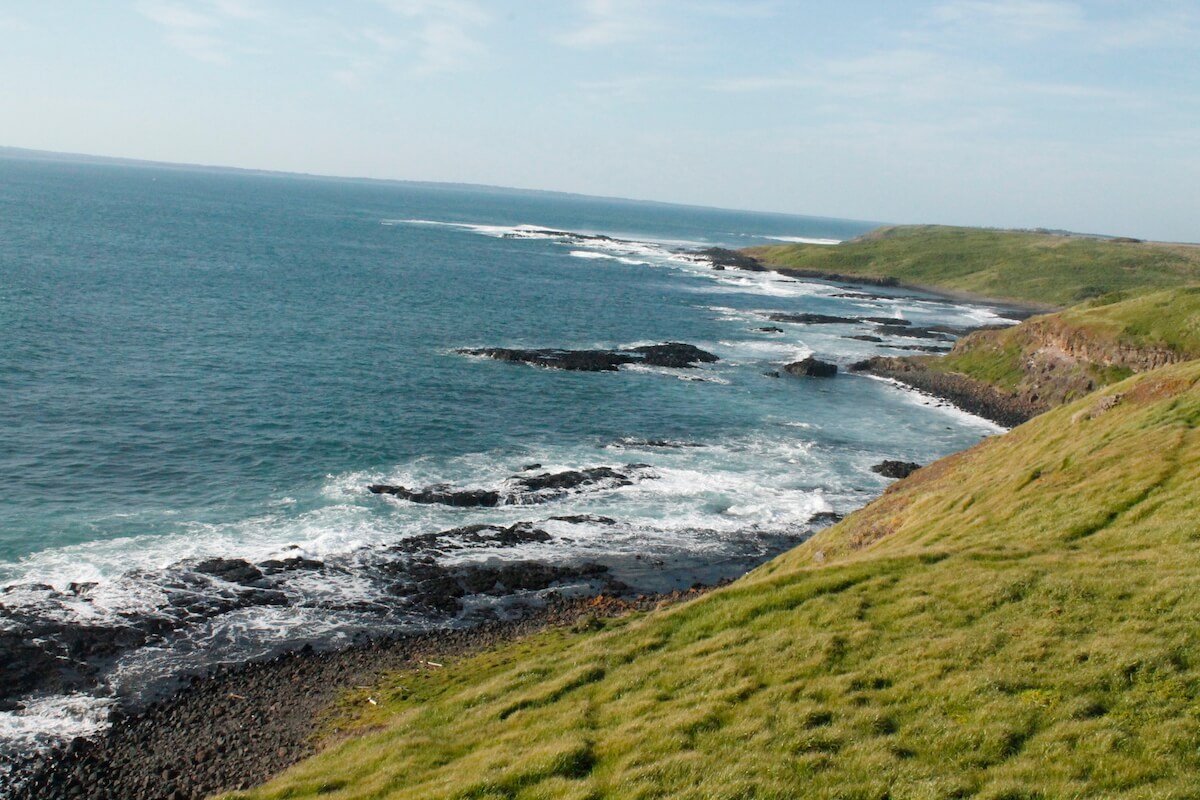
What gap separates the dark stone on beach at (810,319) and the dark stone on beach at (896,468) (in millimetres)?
67856

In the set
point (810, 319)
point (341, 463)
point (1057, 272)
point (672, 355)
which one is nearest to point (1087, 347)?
point (672, 355)

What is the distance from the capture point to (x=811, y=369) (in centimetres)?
9112

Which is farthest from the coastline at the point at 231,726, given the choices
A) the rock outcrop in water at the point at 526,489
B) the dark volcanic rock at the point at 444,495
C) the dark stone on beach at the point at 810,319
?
the dark stone on beach at the point at 810,319

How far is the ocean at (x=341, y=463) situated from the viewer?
1432 inches

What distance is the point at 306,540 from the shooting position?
43969mm

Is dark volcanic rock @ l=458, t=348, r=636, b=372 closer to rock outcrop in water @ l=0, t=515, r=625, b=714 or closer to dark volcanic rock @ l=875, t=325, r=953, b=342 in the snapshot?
rock outcrop in water @ l=0, t=515, r=625, b=714

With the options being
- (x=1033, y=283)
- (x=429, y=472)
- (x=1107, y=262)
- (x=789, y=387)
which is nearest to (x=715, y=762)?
(x=429, y=472)

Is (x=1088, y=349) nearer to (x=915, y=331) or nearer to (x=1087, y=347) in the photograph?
(x=1087, y=347)

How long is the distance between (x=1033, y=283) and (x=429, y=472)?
152883mm

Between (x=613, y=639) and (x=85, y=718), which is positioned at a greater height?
(x=613, y=639)

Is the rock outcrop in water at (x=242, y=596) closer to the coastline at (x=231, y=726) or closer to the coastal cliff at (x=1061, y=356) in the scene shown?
the coastline at (x=231, y=726)

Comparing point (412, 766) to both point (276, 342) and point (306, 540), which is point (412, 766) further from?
point (276, 342)

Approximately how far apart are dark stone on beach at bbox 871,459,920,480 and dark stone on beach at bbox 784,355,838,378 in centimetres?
2976

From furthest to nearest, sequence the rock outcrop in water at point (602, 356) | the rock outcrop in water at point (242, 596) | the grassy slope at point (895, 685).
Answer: the rock outcrop in water at point (602, 356) → the rock outcrop in water at point (242, 596) → the grassy slope at point (895, 685)
